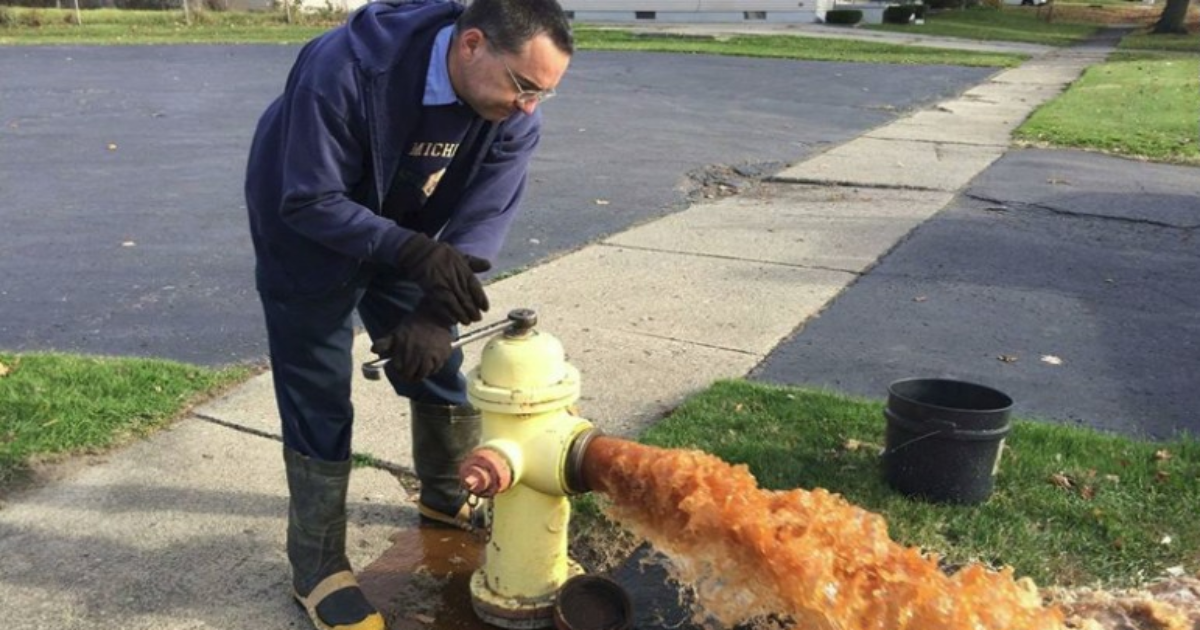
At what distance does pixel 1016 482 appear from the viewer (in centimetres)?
360

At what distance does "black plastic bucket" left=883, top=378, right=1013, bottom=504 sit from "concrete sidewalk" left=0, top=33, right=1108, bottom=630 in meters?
1.02

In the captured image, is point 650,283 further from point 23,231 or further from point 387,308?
point 23,231

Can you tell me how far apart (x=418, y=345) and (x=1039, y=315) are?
4.21 m

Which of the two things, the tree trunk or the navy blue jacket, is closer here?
the navy blue jacket

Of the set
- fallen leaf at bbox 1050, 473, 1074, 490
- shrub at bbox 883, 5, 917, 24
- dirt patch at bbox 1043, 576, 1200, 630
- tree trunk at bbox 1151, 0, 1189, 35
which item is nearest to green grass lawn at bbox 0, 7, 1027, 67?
shrub at bbox 883, 5, 917, 24

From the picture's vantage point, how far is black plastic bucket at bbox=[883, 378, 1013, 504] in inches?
129

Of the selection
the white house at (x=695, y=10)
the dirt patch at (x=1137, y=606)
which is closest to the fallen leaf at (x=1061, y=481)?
the dirt patch at (x=1137, y=606)

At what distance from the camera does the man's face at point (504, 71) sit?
2.37m

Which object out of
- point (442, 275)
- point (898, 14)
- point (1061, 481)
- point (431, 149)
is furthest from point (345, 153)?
point (898, 14)

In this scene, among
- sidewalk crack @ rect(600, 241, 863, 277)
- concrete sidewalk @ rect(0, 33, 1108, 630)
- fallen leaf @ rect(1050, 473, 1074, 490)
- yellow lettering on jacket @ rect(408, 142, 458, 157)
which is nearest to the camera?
yellow lettering on jacket @ rect(408, 142, 458, 157)

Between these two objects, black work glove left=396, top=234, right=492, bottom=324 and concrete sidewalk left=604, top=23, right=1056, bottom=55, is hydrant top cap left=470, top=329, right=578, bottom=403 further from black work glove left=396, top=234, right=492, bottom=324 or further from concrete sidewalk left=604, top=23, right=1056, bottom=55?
concrete sidewalk left=604, top=23, right=1056, bottom=55

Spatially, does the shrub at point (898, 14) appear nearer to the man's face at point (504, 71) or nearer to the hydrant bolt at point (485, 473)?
the man's face at point (504, 71)

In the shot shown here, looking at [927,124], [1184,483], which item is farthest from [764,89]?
[1184,483]

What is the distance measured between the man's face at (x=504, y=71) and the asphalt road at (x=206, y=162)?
8.82 feet
